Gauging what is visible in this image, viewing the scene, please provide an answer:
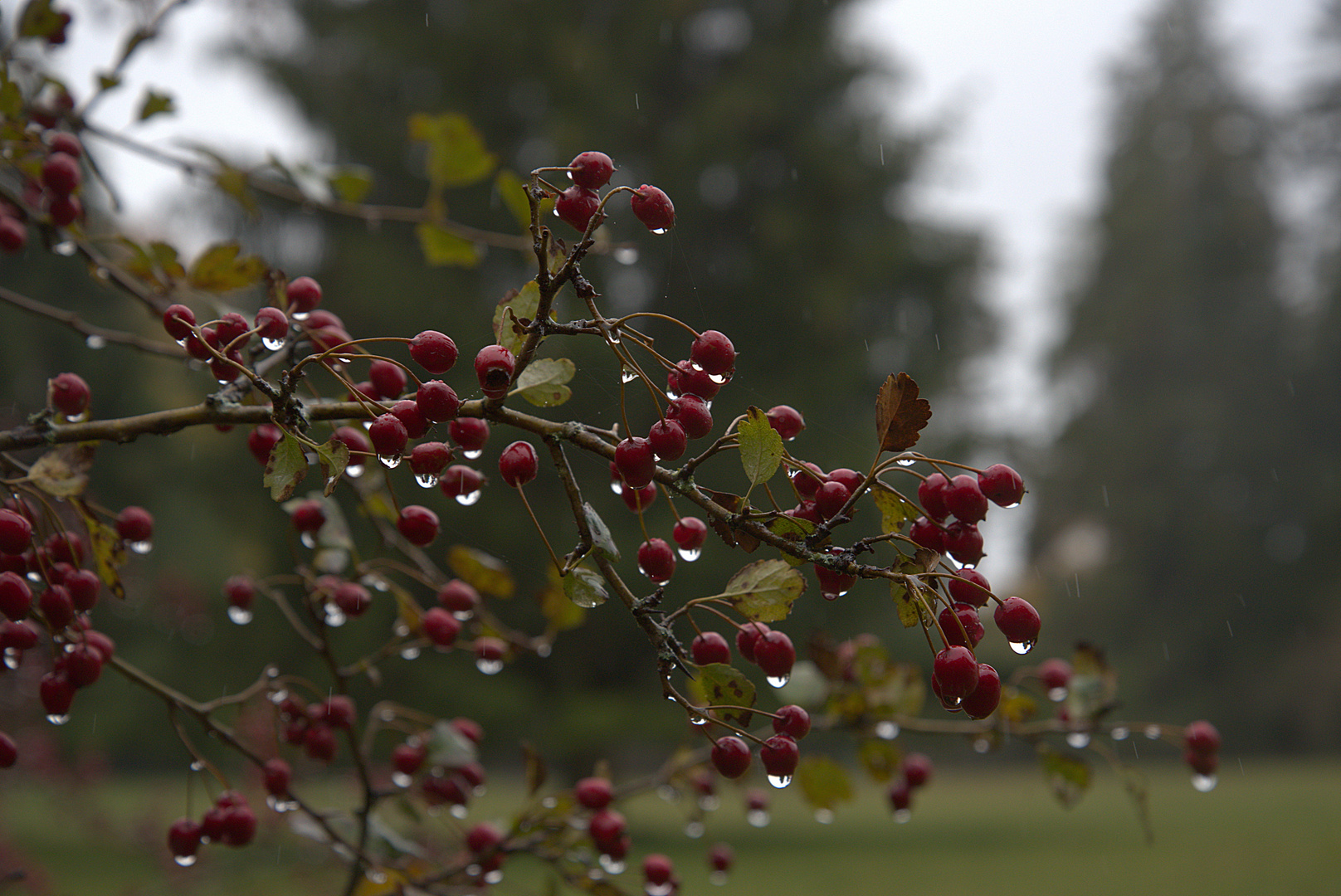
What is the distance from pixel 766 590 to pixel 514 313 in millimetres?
306

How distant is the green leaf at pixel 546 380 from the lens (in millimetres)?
813

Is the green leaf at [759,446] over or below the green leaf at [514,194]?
below

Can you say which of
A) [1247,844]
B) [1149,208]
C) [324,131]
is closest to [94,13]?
[324,131]

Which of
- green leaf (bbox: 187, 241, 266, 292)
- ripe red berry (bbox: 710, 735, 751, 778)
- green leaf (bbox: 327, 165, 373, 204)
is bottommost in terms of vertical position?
ripe red berry (bbox: 710, 735, 751, 778)

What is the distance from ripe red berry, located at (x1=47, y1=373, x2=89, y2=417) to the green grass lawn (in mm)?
2938

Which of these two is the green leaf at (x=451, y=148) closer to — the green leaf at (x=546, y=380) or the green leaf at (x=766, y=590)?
the green leaf at (x=546, y=380)

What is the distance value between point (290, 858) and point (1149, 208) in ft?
67.3

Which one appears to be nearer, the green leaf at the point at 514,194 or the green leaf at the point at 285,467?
the green leaf at the point at 285,467

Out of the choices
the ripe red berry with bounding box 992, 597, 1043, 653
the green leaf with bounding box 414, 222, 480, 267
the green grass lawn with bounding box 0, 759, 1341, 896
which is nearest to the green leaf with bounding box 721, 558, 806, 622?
the ripe red berry with bounding box 992, 597, 1043, 653

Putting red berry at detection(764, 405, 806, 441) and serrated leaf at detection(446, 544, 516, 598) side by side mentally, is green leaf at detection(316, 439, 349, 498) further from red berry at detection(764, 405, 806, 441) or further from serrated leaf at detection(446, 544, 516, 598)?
serrated leaf at detection(446, 544, 516, 598)

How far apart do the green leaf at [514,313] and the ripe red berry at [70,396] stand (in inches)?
17.3

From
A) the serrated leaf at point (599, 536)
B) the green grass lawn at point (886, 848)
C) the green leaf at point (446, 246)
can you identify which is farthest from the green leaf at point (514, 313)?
the green grass lawn at point (886, 848)

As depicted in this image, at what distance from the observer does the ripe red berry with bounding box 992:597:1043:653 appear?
2.30 ft

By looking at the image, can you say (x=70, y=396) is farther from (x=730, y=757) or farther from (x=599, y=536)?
(x=730, y=757)
